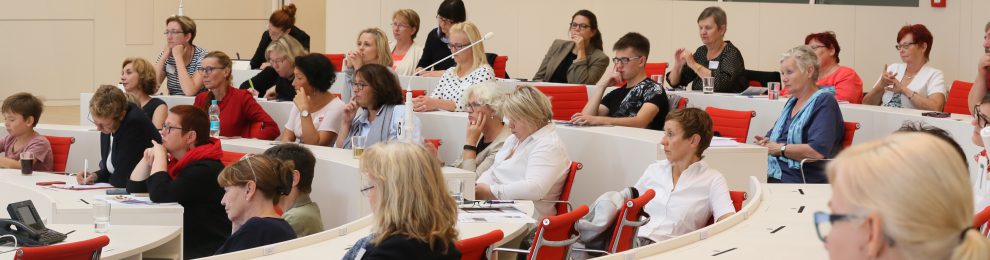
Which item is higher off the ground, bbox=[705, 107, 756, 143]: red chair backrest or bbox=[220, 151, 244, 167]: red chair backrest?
bbox=[705, 107, 756, 143]: red chair backrest

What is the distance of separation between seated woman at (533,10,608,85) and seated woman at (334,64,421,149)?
98.3 inches

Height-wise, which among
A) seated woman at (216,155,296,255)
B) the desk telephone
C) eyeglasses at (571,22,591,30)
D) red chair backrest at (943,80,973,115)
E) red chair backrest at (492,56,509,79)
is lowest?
the desk telephone

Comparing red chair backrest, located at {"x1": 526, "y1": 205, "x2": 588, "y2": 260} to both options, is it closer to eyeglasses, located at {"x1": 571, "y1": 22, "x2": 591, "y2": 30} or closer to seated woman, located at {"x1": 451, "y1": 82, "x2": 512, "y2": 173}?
seated woman, located at {"x1": 451, "y1": 82, "x2": 512, "y2": 173}

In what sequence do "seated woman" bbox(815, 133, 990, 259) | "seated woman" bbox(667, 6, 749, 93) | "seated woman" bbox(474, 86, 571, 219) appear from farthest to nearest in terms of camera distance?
"seated woman" bbox(667, 6, 749, 93) → "seated woman" bbox(474, 86, 571, 219) → "seated woman" bbox(815, 133, 990, 259)

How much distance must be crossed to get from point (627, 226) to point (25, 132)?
13.8ft

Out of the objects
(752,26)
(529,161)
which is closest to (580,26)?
(752,26)

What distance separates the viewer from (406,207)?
3287 millimetres

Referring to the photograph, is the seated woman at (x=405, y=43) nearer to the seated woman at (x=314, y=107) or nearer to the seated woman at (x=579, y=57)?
the seated woman at (x=579, y=57)

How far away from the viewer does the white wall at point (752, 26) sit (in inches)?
415

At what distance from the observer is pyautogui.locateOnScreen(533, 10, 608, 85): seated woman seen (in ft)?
30.5

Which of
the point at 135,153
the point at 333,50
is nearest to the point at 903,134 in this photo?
the point at 135,153

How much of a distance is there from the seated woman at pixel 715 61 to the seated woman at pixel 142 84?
3390 millimetres

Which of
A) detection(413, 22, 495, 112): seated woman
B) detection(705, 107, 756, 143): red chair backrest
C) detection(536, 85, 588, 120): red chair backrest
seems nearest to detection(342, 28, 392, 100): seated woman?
detection(413, 22, 495, 112): seated woman

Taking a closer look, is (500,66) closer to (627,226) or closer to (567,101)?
(567,101)
